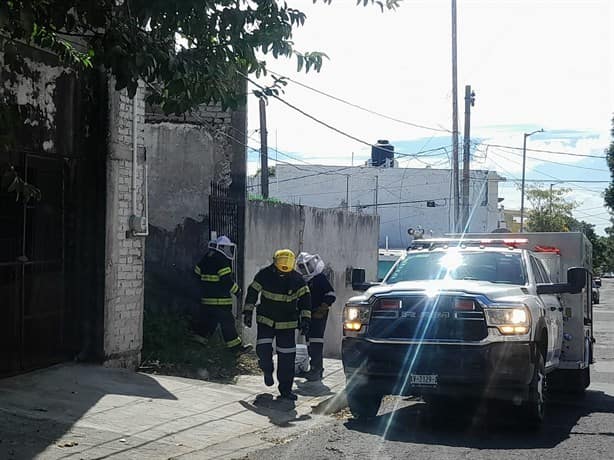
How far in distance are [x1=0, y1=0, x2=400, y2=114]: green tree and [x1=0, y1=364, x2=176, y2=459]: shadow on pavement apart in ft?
9.63

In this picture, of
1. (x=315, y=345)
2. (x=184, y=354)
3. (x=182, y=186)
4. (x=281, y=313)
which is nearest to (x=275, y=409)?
(x=281, y=313)

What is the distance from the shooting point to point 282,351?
980 centimetres

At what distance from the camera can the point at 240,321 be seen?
14164mm

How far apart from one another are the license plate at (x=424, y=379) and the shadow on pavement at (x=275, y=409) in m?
1.46

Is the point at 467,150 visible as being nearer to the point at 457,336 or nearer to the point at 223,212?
the point at 223,212

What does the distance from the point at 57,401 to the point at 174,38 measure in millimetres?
3894

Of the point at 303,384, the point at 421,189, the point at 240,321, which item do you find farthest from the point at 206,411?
Answer: the point at 421,189

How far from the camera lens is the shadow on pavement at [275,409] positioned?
8961 millimetres

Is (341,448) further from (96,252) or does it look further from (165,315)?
(165,315)

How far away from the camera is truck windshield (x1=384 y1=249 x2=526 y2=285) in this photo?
31.6 feet

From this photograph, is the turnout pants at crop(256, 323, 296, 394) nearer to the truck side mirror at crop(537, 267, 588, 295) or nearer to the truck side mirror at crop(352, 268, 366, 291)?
the truck side mirror at crop(352, 268, 366, 291)

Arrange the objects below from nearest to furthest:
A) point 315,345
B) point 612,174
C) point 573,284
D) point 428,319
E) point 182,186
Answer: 1. point 428,319
2. point 573,284
3. point 315,345
4. point 182,186
5. point 612,174

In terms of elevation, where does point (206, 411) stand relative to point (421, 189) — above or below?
below

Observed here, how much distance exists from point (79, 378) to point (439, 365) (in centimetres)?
397
